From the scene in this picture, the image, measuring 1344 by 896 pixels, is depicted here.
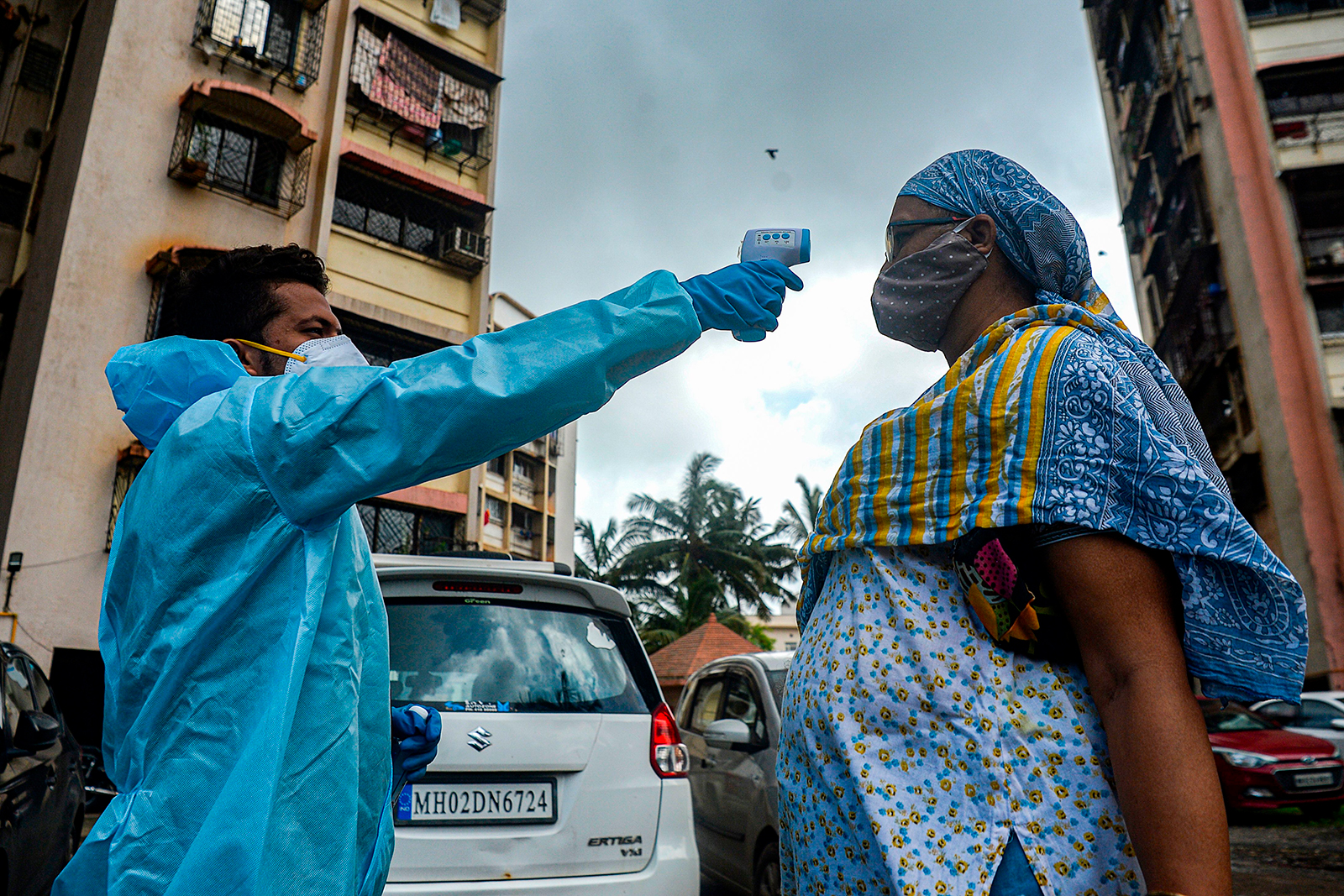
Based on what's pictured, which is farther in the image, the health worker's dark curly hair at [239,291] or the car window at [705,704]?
the car window at [705,704]

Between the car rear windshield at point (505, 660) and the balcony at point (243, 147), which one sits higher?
the balcony at point (243, 147)

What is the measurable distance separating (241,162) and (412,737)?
54.5 ft

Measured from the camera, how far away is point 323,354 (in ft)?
5.82

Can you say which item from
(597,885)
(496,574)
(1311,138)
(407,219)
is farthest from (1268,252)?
(597,885)

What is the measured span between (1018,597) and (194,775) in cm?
117

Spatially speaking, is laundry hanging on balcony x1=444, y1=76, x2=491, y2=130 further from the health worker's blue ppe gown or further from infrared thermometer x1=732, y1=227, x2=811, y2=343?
the health worker's blue ppe gown

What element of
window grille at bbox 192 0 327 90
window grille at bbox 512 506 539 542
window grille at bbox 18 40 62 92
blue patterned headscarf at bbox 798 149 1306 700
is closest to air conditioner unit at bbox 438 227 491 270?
window grille at bbox 192 0 327 90

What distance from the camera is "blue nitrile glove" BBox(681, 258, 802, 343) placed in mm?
1511

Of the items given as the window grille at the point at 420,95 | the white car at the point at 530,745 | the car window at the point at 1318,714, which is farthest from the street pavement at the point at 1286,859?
the window grille at the point at 420,95

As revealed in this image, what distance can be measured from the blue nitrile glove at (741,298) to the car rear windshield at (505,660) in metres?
2.09

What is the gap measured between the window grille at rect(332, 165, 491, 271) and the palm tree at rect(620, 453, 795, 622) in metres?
17.3

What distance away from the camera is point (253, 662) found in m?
1.34

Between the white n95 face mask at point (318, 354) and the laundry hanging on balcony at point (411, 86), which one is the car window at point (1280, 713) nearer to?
the white n95 face mask at point (318, 354)

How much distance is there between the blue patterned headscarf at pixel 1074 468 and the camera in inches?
Answer: 44.0
